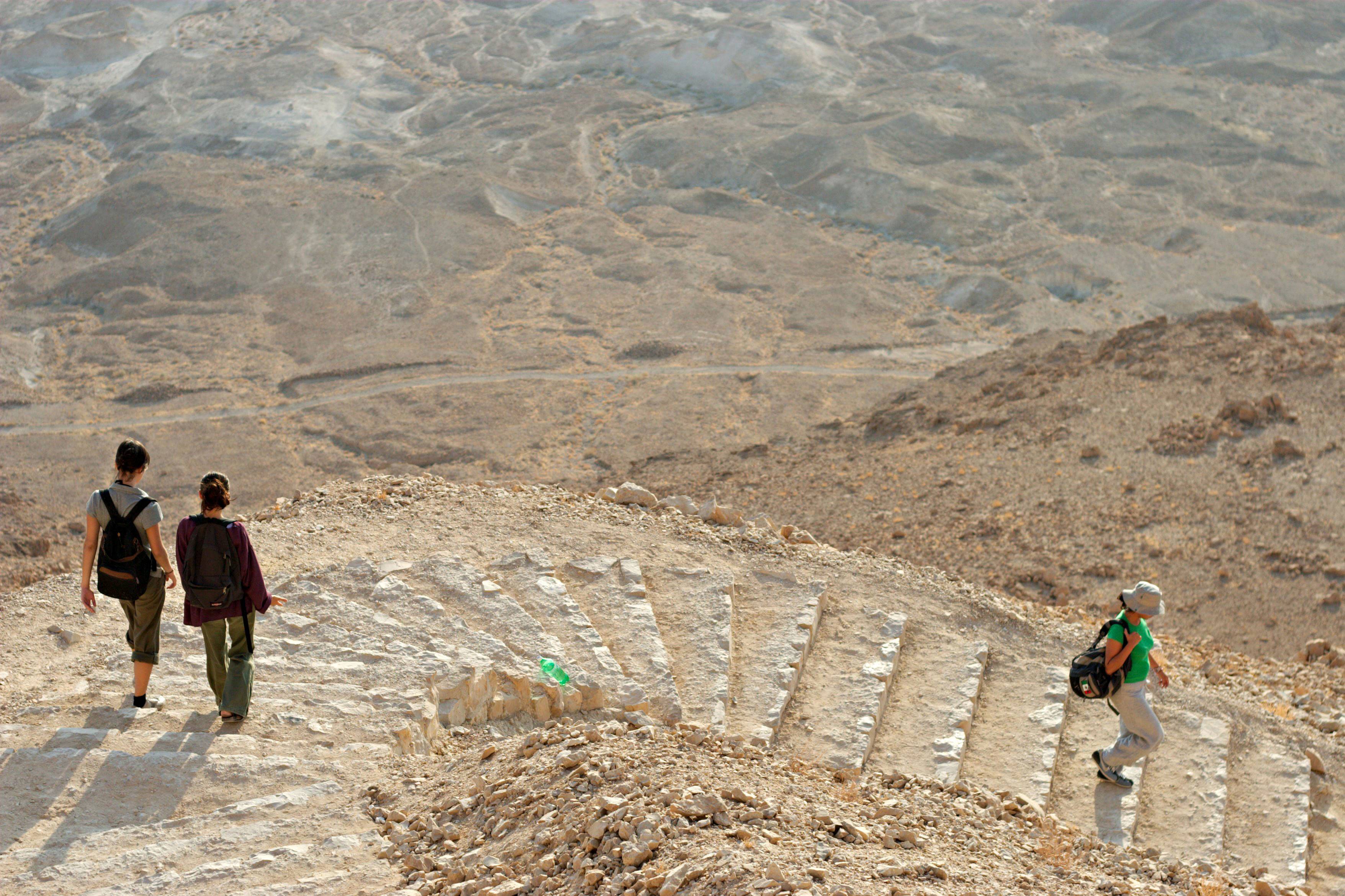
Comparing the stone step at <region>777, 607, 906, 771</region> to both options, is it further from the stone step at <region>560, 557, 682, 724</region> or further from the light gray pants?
the light gray pants

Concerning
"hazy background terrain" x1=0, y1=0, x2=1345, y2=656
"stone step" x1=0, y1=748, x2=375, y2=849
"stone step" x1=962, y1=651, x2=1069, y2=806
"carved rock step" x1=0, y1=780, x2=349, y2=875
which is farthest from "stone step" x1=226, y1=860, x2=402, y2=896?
"hazy background terrain" x1=0, y1=0, x2=1345, y2=656

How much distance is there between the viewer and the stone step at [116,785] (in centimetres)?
539

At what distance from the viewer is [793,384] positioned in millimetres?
30500

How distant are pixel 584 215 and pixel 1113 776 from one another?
126 ft

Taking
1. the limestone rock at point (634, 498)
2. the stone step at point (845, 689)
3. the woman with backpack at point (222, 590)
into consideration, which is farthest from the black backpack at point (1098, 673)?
the woman with backpack at point (222, 590)

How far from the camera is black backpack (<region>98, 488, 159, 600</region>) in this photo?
19.9ft

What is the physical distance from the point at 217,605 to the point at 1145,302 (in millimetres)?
34973

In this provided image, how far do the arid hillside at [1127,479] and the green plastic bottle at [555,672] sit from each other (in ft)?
26.6

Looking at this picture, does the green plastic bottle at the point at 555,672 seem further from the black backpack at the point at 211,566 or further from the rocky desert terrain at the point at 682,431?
the black backpack at the point at 211,566

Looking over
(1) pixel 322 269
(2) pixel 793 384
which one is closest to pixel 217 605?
(2) pixel 793 384

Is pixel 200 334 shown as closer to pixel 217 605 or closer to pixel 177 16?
pixel 217 605

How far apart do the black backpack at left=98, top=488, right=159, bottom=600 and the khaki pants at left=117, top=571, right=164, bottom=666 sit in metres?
0.05

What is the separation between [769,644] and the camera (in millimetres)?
9062

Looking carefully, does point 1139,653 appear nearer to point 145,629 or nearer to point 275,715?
point 275,715
